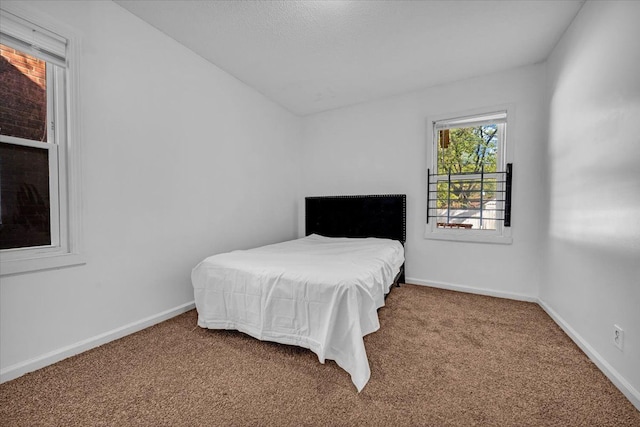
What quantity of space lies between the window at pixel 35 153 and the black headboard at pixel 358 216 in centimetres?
258

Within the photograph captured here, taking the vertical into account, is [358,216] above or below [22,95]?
below

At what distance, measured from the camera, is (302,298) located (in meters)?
1.62

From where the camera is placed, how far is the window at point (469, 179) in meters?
2.84

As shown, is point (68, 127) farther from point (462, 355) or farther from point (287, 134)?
point (462, 355)

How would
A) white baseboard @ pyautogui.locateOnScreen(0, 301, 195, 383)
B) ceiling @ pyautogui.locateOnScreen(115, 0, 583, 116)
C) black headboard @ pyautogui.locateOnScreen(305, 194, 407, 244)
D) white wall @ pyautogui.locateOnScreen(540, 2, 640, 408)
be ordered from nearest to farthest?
white wall @ pyautogui.locateOnScreen(540, 2, 640, 408) < white baseboard @ pyautogui.locateOnScreen(0, 301, 195, 383) < ceiling @ pyautogui.locateOnScreen(115, 0, 583, 116) < black headboard @ pyautogui.locateOnScreen(305, 194, 407, 244)

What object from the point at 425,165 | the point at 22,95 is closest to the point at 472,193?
the point at 425,165

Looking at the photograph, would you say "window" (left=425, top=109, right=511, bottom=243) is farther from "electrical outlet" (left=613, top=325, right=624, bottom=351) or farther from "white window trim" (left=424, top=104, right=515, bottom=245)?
"electrical outlet" (left=613, top=325, right=624, bottom=351)

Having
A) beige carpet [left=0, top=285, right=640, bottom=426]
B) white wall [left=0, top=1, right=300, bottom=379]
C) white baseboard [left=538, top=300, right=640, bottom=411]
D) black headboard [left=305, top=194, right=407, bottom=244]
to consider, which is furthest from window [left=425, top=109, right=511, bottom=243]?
white wall [left=0, top=1, right=300, bottom=379]

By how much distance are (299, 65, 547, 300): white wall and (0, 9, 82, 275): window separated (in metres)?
2.75

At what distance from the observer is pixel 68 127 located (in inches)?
65.9

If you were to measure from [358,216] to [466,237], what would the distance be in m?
1.27

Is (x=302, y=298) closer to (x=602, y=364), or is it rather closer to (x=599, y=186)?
(x=602, y=364)

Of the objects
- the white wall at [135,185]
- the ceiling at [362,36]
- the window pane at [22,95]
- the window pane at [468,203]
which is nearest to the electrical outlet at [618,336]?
the window pane at [468,203]

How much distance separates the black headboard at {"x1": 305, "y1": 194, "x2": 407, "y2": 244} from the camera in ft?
10.5
